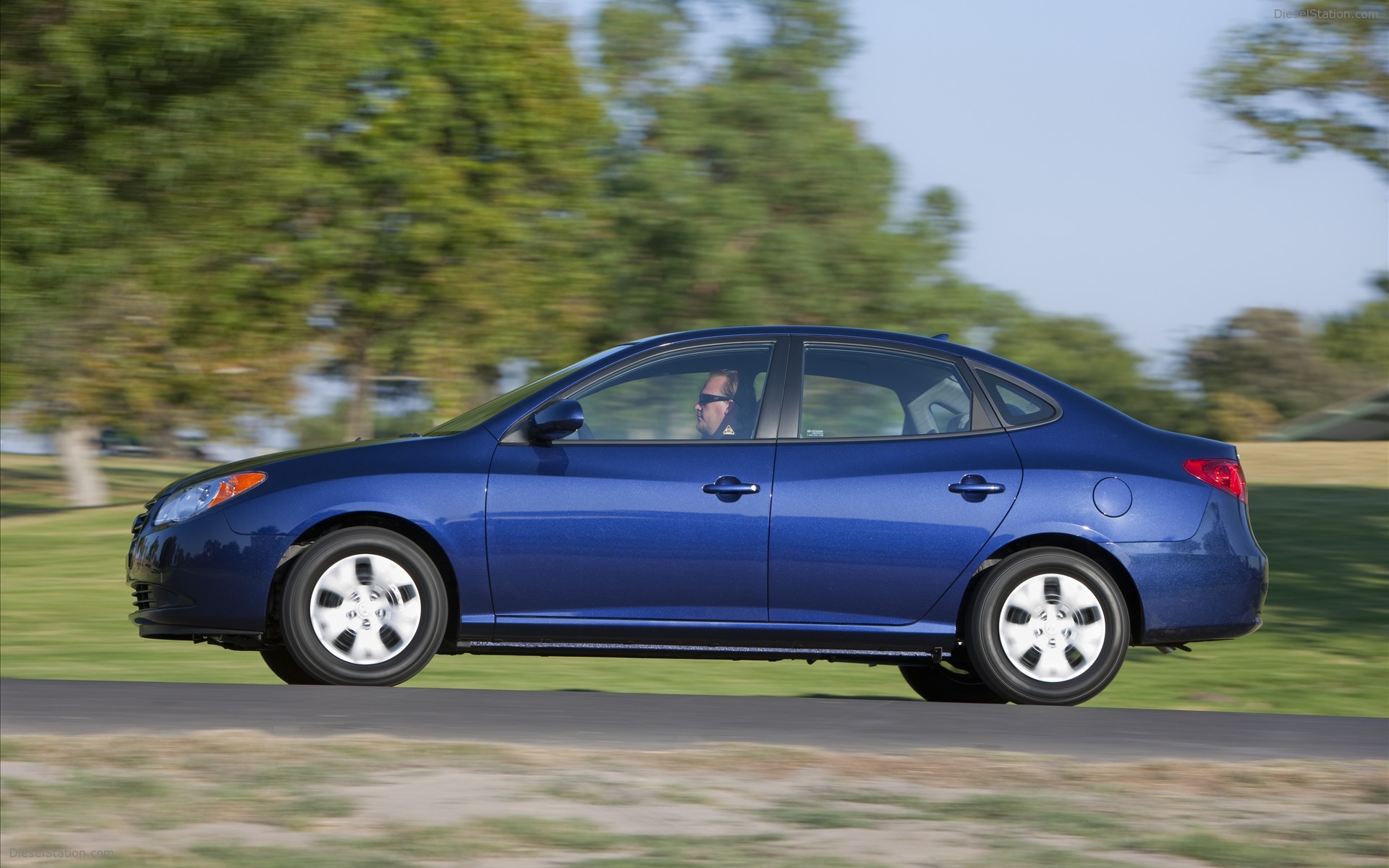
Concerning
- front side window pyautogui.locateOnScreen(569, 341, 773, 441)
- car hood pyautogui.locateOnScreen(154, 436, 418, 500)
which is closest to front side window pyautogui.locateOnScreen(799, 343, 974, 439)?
front side window pyautogui.locateOnScreen(569, 341, 773, 441)

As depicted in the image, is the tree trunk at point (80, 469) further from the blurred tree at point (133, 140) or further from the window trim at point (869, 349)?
the window trim at point (869, 349)

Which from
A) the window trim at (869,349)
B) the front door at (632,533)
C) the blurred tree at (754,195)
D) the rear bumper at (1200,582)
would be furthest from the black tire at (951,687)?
the blurred tree at (754,195)

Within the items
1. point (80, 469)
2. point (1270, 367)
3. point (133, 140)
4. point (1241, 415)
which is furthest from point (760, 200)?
point (1270, 367)

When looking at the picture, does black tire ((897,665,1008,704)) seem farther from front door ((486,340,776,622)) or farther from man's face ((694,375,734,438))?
man's face ((694,375,734,438))

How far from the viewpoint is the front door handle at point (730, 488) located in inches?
285

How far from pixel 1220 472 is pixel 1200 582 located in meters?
0.50

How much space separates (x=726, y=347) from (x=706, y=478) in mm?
690

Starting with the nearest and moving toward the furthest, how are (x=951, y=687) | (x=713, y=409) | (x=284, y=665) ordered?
(x=713, y=409) → (x=284, y=665) → (x=951, y=687)

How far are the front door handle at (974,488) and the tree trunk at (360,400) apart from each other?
86.0 feet

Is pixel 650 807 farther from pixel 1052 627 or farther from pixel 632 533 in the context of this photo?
pixel 1052 627

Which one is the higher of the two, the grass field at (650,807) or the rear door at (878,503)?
the rear door at (878,503)

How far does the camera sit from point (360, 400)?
33.3 metres

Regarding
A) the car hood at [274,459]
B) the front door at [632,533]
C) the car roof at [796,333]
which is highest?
the car roof at [796,333]

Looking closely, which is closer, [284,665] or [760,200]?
[284,665]
